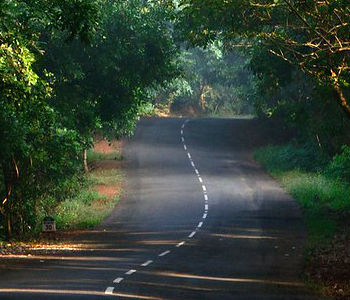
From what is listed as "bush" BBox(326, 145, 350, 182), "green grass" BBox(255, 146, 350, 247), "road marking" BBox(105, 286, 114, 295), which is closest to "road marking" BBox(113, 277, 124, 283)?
"road marking" BBox(105, 286, 114, 295)

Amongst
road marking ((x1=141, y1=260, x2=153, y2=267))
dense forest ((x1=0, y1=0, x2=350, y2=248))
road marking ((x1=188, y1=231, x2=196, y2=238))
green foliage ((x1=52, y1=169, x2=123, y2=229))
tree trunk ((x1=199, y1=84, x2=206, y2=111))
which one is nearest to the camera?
road marking ((x1=141, y1=260, x2=153, y2=267))

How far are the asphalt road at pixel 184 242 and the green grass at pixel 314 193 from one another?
0.65m

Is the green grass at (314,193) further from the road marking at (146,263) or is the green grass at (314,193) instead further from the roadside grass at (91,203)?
the roadside grass at (91,203)

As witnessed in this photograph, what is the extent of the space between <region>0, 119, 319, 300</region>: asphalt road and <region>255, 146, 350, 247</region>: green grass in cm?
65

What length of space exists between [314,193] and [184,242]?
1242 cm

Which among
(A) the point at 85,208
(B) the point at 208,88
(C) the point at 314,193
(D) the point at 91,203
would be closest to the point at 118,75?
(A) the point at 85,208

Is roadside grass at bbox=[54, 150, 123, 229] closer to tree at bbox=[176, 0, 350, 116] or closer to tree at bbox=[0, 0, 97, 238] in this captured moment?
tree at bbox=[0, 0, 97, 238]

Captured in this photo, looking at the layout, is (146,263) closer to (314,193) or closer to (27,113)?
(27,113)

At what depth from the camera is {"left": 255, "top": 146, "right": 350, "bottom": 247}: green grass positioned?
3125cm

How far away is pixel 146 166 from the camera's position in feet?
168

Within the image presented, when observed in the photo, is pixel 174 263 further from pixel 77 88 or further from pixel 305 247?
pixel 77 88

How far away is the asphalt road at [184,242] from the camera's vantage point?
58.7 feet

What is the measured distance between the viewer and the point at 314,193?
39.2 m

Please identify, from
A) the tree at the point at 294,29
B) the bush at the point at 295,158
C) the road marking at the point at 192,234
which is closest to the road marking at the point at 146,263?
the tree at the point at 294,29
